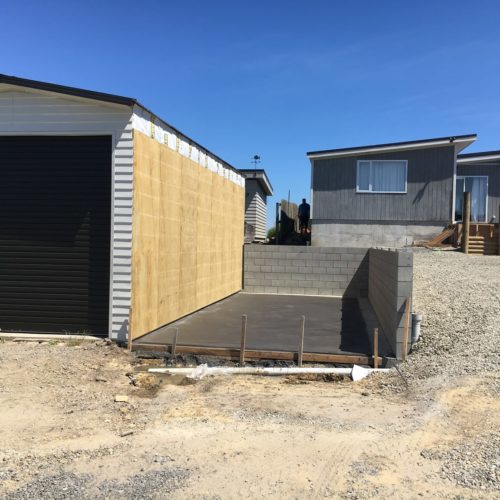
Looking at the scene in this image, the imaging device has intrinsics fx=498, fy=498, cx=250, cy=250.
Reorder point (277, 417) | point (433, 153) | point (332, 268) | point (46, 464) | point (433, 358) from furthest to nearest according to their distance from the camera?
point (433, 153), point (332, 268), point (433, 358), point (277, 417), point (46, 464)

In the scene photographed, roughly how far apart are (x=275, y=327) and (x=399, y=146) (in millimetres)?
12319

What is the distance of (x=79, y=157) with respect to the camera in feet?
26.8

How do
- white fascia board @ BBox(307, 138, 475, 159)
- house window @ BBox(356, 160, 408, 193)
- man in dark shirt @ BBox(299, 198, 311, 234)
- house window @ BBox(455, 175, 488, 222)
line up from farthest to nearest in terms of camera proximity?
man in dark shirt @ BBox(299, 198, 311, 234), house window @ BBox(455, 175, 488, 222), house window @ BBox(356, 160, 408, 193), white fascia board @ BBox(307, 138, 475, 159)

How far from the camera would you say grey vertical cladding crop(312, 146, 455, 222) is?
1938 cm

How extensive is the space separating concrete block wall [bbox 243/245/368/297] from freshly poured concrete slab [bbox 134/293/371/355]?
6.50ft

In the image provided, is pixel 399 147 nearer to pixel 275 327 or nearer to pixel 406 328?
pixel 275 327

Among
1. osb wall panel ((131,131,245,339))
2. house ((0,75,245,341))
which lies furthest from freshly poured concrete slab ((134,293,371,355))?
house ((0,75,245,341))

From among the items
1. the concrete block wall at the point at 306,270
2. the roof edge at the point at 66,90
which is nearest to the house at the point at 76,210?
the roof edge at the point at 66,90

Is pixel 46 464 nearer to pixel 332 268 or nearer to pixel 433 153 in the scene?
pixel 332 268

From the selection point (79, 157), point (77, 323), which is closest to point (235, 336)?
point (77, 323)

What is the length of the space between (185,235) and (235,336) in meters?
2.85

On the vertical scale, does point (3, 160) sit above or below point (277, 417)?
above

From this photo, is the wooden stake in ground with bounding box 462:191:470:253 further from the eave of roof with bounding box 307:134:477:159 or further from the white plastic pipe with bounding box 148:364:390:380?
the white plastic pipe with bounding box 148:364:390:380

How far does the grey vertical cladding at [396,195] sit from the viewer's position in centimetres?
Answer: 1938
